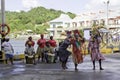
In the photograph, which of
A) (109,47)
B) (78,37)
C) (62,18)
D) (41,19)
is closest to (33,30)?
(62,18)

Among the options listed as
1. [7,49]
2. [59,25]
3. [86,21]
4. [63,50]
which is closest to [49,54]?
[7,49]

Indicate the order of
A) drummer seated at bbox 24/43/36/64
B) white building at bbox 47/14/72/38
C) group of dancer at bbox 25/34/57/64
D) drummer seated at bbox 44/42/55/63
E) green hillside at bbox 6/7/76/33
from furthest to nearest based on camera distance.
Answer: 1. green hillside at bbox 6/7/76/33
2. white building at bbox 47/14/72/38
3. drummer seated at bbox 44/42/55/63
4. group of dancer at bbox 25/34/57/64
5. drummer seated at bbox 24/43/36/64

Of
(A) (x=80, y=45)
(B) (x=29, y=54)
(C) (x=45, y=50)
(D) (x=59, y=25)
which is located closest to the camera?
(A) (x=80, y=45)

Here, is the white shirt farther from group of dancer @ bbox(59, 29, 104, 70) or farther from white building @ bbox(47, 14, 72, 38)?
white building @ bbox(47, 14, 72, 38)

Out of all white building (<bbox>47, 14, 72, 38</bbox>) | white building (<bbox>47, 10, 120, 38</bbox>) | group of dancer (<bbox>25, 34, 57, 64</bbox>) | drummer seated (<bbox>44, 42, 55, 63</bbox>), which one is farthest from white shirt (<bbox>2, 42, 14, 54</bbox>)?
white building (<bbox>47, 14, 72, 38</bbox>)

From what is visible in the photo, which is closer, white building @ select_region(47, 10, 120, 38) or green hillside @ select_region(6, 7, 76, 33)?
white building @ select_region(47, 10, 120, 38)

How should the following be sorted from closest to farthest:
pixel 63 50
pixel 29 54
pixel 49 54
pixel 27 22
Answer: pixel 63 50 < pixel 29 54 < pixel 49 54 < pixel 27 22

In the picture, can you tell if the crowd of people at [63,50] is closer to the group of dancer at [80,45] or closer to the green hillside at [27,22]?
the group of dancer at [80,45]

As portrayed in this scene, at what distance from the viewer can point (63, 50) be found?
19.6 metres

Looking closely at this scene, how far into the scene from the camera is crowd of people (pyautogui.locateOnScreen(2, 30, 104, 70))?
18.8m

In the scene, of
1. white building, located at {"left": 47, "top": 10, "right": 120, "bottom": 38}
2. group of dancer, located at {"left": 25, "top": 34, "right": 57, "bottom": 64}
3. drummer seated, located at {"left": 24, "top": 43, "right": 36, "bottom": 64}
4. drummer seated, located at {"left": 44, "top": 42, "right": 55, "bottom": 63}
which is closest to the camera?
drummer seated, located at {"left": 24, "top": 43, "right": 36, "bottom": 64}

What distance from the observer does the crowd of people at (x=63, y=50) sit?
18.8 meters

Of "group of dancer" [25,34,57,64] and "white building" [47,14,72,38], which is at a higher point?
"white building" [47,14,72,38]

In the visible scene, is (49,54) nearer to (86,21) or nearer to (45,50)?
(45,50)
